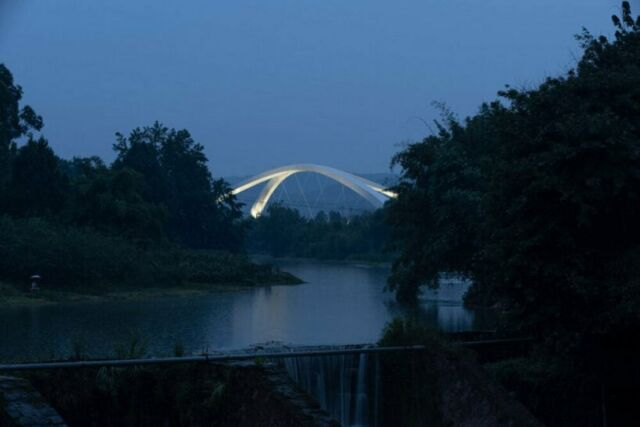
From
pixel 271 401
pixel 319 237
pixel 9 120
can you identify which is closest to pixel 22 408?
pixel 271 401

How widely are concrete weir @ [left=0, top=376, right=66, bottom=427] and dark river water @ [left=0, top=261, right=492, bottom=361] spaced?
10.2m

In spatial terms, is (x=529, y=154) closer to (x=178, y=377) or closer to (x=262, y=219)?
(x=178, y=377)

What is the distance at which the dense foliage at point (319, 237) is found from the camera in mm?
84125

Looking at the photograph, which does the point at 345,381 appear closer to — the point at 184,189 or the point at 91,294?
the point at 91,294

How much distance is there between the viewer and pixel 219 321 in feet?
102

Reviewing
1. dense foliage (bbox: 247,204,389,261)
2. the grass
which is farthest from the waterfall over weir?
dense foliage (bbox: 247,204,389,261)

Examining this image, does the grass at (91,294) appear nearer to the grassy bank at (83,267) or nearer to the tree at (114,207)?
the grassy bank at (83,267)

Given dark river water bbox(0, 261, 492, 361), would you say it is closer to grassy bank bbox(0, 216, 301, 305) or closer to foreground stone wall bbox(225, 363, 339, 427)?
grassy bank bbox(0, 216, 301, 305)

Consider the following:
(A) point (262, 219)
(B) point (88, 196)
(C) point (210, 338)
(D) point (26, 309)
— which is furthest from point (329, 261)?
(C) point (210, 338)

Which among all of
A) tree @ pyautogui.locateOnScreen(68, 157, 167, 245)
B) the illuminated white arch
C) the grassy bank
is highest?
the illuminated white arch

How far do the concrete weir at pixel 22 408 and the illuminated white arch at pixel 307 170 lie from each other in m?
94.3

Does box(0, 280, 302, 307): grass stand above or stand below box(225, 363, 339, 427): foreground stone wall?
above

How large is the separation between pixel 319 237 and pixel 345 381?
7682cm

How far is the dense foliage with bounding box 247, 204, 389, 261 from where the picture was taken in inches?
3312
